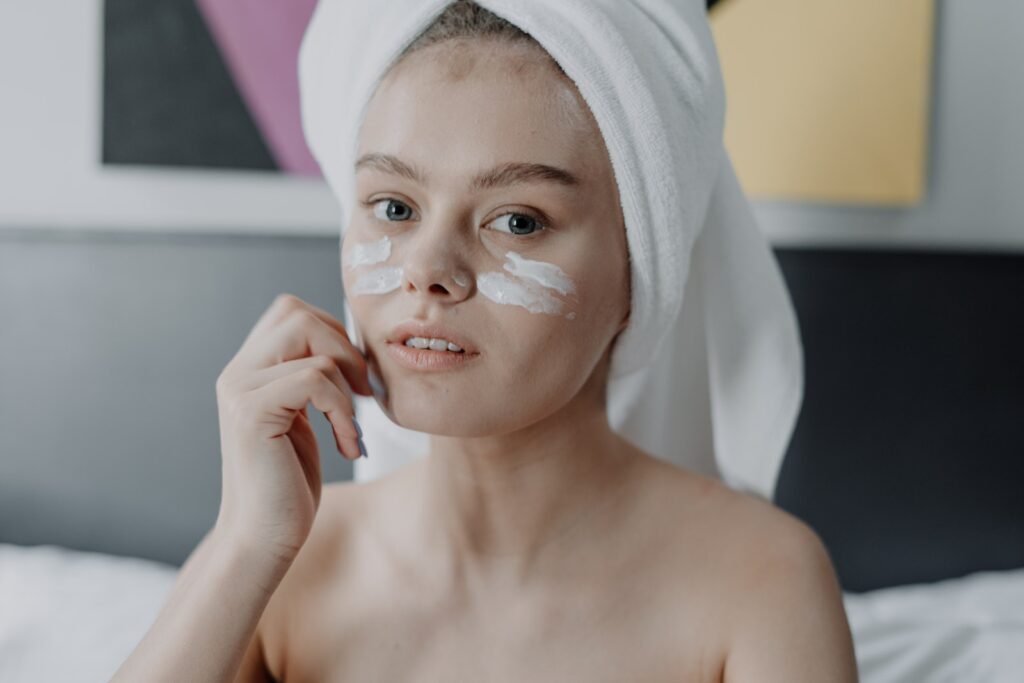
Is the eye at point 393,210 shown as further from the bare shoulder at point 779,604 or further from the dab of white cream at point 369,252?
the bare shoulder at point 779,604

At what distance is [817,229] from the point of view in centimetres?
174

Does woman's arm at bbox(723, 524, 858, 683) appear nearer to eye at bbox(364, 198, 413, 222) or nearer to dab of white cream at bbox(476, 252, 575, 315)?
dab of white cream at bbox(476, 252, 575, 315)

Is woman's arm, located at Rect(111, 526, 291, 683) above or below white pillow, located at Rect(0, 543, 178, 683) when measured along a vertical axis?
above

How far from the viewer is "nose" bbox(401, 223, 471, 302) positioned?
92 centimetres

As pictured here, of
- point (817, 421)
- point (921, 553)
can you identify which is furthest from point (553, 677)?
point (921, 553)

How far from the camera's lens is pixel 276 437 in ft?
3.32

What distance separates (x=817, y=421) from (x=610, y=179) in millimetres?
950

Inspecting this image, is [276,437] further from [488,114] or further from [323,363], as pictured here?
[488,114]

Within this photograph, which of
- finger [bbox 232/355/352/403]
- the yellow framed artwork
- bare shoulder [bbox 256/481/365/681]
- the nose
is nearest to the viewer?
the nose

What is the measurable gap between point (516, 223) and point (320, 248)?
883 mm

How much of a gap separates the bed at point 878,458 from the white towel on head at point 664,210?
0.47 meters

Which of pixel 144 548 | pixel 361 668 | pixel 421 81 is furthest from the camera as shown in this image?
pixel 144 548

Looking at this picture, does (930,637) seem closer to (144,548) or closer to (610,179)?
(610,179)

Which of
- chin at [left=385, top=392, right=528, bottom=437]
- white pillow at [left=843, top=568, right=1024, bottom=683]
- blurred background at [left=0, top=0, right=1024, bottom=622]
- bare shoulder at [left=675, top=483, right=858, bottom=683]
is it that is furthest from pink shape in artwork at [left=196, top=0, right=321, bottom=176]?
white pillow at [left=843, top=568, right=1024, bottom=683]
